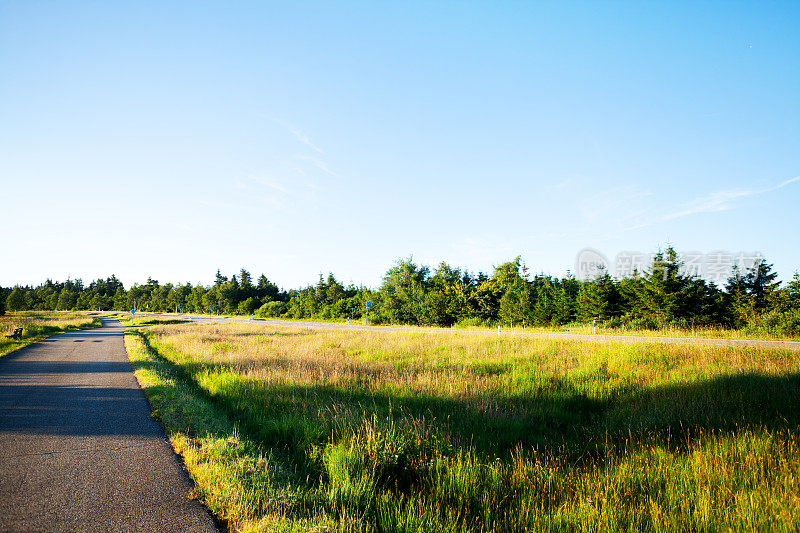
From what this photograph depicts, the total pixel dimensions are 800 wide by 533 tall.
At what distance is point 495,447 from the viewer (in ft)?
17.2

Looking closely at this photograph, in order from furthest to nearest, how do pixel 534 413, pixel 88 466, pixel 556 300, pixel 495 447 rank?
1. pixel 556 300
2. pixel 534 413
3. pixel 495 447
4. pixel 88 466

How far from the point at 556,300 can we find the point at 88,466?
3770 centimetres

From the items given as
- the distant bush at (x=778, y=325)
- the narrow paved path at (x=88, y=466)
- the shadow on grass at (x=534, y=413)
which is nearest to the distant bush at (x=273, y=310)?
the narrow paved path at (x=88, y=466)

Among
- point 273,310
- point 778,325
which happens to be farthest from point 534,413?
point 273,310

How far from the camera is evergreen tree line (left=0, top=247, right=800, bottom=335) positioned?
2936 centimetres

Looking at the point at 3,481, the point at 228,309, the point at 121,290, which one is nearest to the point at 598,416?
the point at 3,481

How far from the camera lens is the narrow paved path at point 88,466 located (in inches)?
128

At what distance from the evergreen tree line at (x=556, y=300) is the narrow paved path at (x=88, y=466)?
1101 inches

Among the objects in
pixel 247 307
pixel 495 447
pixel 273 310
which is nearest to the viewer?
pixel 495 447

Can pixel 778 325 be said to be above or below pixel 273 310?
above

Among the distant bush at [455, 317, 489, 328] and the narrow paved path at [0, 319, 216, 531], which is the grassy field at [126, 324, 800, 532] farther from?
the distant bush at [455, 317, 489, 328]

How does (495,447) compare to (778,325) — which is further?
(778,325)

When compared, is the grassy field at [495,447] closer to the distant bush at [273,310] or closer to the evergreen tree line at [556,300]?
the evergreen tree line at [556,300]

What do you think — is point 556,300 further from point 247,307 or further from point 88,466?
point 247,307
